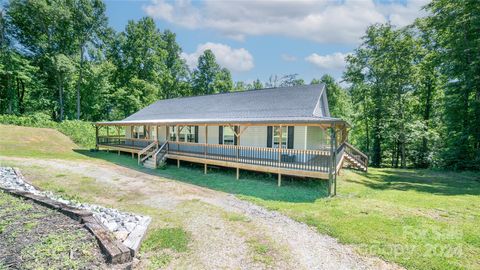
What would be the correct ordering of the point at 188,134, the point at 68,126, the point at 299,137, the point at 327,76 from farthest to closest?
the point at 327,76 < the point at 68,126 < the point at 188,134 < the point at 299,137

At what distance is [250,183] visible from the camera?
12016 mm

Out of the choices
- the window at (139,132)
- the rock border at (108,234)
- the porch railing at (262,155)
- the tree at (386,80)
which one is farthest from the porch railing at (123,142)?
the tree at (386,80)

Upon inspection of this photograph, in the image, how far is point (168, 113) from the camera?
75.1 feet

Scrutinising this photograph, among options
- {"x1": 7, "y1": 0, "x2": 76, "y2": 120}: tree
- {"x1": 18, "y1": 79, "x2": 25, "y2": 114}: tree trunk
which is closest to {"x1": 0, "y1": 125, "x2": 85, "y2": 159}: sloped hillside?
{"x1": 7, "y1": 0, "x2": 76, "y2": 120}: tree

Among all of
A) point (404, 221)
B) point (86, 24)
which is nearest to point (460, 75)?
point (404, 221)

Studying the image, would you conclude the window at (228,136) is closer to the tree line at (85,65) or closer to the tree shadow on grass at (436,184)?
the tree shadow on grass at (436,184)

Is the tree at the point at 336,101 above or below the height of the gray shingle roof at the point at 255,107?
above

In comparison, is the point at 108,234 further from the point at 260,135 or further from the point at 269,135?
the point at 260,135

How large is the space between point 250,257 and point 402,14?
28.8 meters

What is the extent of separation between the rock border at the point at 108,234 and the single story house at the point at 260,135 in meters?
6.91

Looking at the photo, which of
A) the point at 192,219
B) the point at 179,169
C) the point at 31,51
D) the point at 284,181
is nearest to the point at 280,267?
the point at 192,219

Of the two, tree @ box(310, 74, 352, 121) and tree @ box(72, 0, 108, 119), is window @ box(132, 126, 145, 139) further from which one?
tree @ box(310, 74, 352, 121)

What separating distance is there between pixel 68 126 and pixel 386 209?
103ft

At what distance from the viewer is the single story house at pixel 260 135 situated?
11055mm
